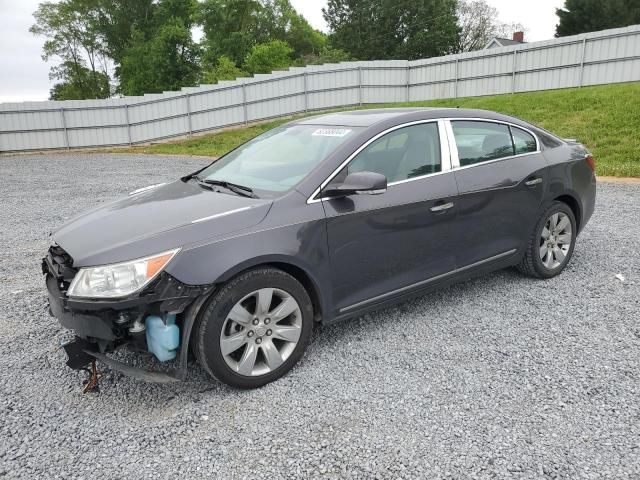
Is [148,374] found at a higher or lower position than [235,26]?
lower

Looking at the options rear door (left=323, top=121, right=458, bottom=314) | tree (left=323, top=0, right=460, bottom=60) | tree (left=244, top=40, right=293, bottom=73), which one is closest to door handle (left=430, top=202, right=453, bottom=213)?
rear door (left=323, top=121, right=458, bottom=314)

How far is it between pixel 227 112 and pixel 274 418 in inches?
746

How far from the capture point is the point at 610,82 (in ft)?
52.6

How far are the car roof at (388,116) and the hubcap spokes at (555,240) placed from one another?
1063mm

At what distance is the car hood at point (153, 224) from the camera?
2664 mm

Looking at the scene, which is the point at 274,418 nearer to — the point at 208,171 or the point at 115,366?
the point at 115,366

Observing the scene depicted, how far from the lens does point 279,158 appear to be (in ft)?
11.9

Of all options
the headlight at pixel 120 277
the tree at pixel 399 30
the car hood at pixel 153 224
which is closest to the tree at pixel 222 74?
the tree at pixel 399 30

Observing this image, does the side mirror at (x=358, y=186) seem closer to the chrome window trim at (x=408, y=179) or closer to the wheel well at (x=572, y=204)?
the chrome window trim at (x=408, y=179)

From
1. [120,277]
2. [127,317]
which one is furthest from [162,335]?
[120,277]

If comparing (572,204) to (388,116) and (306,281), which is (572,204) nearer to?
(388,116)

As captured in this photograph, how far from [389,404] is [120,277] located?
1.61m

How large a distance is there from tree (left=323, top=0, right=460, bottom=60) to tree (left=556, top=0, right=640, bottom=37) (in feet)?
36.7

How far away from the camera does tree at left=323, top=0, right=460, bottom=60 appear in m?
45.3
